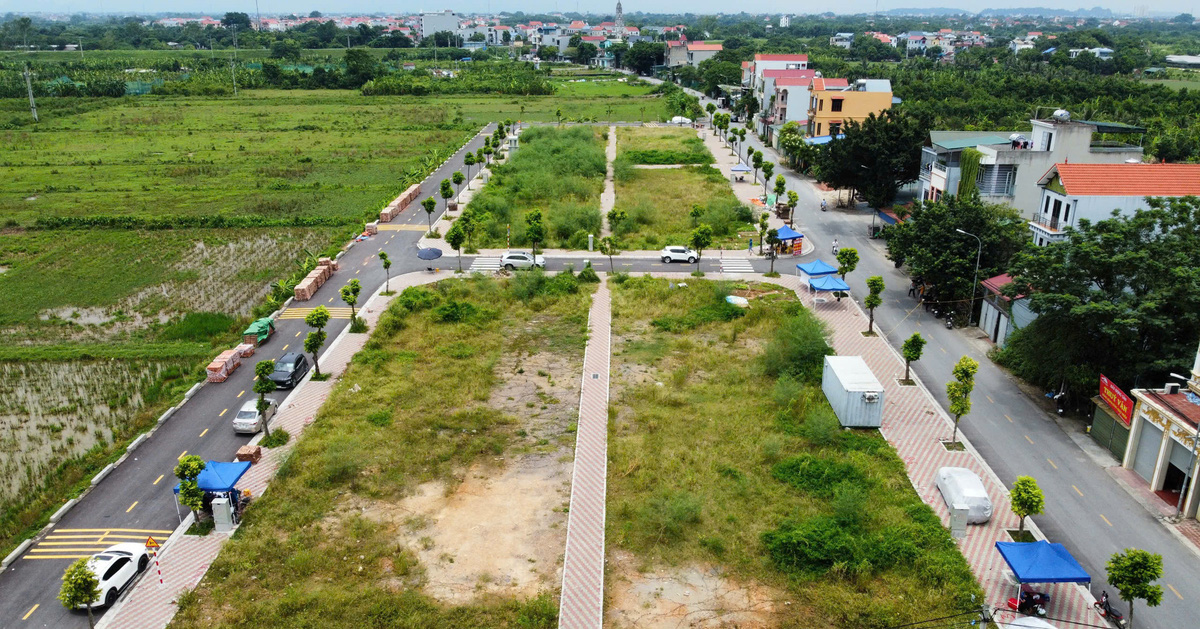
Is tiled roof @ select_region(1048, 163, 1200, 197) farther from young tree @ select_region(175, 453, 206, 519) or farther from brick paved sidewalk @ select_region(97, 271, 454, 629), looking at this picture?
young tree @ select_region(175, 453, 206, 519)

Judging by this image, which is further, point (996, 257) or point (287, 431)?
point (996, 257)

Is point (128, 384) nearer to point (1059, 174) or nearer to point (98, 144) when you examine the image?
point (1059, 174)

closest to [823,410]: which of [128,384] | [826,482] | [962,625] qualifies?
[826,482]

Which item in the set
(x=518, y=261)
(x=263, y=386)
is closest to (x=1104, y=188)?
(x=518, y=261)

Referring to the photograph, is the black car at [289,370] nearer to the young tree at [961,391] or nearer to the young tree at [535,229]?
the young tree at [535,229]

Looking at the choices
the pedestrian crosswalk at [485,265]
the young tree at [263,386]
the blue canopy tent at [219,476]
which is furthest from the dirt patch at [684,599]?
the pedestrian crosswalk at [485,265]

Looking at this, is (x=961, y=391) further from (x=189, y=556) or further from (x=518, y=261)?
(x=518, y=261)

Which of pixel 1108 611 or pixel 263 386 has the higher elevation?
pixel 263 386
